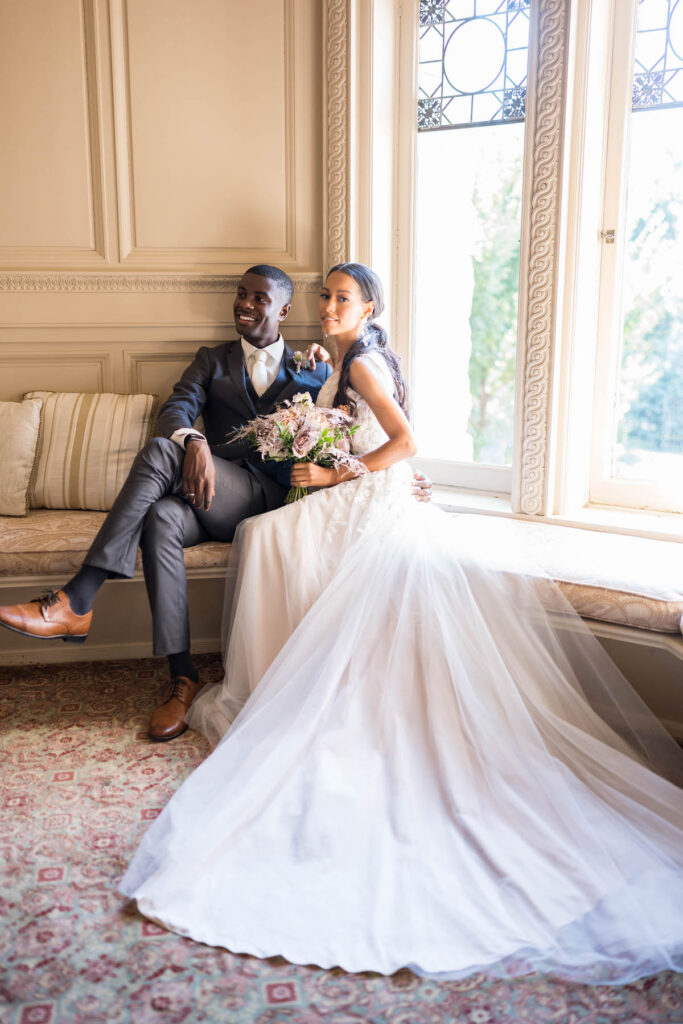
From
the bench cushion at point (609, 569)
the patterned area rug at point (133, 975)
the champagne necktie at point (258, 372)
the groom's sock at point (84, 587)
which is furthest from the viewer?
the champagne necktie at point (258, 372)

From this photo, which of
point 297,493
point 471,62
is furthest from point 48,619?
point 471,62

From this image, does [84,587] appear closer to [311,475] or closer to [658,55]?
[311,475]

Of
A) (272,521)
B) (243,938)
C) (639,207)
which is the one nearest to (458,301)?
(639,207)

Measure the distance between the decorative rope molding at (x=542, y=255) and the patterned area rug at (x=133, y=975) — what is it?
1.73m

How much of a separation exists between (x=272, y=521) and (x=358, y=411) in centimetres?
51

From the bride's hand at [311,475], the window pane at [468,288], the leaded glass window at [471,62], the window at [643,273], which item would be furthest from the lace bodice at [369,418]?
the leaded glass window at [471,62]

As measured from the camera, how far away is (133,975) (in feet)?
5.63

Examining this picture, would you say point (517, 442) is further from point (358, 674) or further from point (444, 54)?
point (444, 54)

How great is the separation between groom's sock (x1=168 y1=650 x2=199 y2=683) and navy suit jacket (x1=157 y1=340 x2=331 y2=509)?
659 millimetres

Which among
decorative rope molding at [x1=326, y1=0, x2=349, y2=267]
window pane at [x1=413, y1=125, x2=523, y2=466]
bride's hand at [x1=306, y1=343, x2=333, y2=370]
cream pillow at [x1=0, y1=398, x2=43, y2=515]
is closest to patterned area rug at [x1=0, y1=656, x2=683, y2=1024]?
cream pillow at [x1=0, y1=398, x2=43, y2=515]

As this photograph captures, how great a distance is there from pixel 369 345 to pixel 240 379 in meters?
0.58

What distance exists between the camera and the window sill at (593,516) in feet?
9.90

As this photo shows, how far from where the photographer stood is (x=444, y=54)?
3451mm

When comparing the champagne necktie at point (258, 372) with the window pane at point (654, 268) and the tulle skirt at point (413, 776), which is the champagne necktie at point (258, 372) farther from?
the window pane at point (654, 268)
